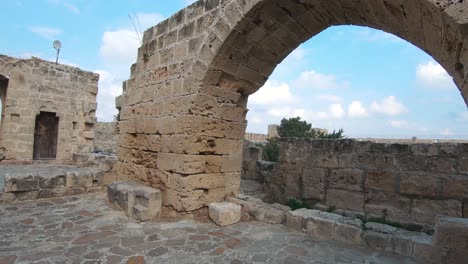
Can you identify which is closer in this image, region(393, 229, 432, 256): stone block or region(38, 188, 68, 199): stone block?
region(393, 229, 432, 256): stone block

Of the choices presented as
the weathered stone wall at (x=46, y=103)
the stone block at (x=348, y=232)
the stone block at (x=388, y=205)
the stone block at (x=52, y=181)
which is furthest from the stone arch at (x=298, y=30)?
the weathered stone wall at (x=46, y=103)

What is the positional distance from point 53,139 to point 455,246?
39.2 feet

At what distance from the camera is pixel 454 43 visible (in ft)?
6.57

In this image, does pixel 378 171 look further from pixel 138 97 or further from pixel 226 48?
pixel 138 97

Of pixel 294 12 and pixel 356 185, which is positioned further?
pixel 356 185

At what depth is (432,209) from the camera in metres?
5.02

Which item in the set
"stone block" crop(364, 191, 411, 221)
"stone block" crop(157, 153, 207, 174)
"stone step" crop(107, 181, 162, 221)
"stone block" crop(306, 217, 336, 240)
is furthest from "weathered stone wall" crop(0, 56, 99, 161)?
"stone block" crop(306, 217, 336, 240)

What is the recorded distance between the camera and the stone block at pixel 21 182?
442cm

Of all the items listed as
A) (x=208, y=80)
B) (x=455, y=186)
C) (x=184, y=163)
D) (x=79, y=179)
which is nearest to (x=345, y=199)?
(x=455, y=186)

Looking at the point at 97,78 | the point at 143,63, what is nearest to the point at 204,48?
the point at 143,63

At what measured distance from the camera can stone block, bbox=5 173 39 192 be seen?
174 inches

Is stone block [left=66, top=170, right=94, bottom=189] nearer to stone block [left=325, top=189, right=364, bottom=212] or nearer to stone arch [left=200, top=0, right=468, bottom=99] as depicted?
stone arch [left=200, top=0, right=468, bottom=99]

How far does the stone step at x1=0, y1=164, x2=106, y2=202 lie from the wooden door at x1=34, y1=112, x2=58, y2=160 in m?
6.36

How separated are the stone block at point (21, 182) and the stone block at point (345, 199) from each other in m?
5.30
